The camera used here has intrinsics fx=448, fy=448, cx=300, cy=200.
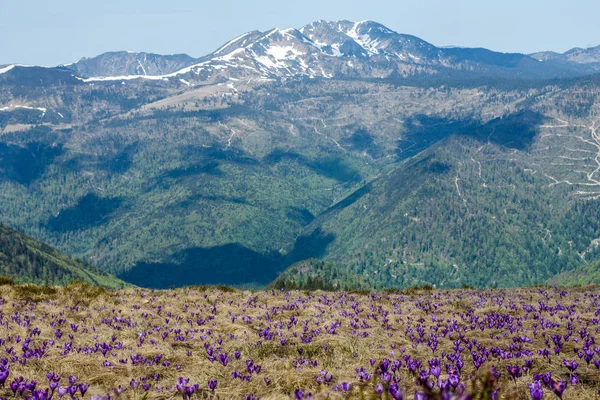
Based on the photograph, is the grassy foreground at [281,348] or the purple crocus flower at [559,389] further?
the grassy foreground at [281,348]

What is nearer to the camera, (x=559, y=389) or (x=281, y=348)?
(x=559, y=389)

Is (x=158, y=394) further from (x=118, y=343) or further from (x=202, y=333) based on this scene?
(x=202, y=333)

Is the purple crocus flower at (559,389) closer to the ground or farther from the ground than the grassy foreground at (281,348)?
farther from the ground

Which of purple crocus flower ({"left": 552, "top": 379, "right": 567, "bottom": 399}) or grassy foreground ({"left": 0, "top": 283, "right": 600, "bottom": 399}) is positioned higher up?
purple crocus flower ({"left": 552, "top": 379, "right": 567, "bottom": 399})

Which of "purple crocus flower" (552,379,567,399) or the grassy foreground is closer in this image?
"purple crocus flower" (552,379,567,399)

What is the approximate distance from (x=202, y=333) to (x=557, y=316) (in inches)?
546

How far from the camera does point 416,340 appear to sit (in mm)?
14133

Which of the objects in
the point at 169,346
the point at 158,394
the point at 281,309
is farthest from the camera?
the point at 281,309

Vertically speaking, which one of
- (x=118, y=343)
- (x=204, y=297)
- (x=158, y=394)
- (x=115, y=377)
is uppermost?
(x=158, y=394)

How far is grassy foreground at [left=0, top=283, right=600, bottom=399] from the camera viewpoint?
7.99 meters

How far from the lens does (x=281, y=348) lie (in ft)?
43.2

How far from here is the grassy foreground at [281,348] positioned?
799 centimetres

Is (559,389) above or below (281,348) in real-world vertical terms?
above

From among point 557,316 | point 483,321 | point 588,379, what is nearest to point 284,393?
point 588,379
